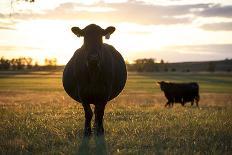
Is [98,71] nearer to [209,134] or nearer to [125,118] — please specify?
[209,134]

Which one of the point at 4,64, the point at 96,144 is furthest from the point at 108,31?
the point at 4,64

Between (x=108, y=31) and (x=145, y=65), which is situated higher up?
(x=108, y=31)

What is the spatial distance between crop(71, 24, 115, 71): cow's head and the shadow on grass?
1619 millimetres

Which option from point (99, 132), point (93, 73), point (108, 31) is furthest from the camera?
point (99, 132)

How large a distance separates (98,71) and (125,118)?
180 inches

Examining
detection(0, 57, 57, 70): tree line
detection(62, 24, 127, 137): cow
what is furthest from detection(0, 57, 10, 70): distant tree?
detection(62, 24, 127, 137): cow

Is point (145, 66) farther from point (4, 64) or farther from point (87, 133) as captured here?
point (87, 133)

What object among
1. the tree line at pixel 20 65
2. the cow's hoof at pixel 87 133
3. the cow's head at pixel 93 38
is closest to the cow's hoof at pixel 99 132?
the cow's hoof at pixel 87 133

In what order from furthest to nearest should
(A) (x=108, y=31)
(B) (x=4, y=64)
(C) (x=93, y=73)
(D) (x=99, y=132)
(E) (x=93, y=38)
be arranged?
(B) (x=4, y=64) < (D) (x=99, y=132) < (A) (x=108, y=31) < (C) (x=93, y=73) < (E) (x=93, y=38)

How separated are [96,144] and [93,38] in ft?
7.82

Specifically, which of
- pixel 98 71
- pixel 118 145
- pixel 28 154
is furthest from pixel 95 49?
pixel 28 154

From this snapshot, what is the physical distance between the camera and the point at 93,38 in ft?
33.8

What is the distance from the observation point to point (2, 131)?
439 inches

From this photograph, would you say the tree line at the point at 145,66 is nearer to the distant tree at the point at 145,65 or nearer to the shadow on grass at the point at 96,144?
the distant tree at the point at 145,65
